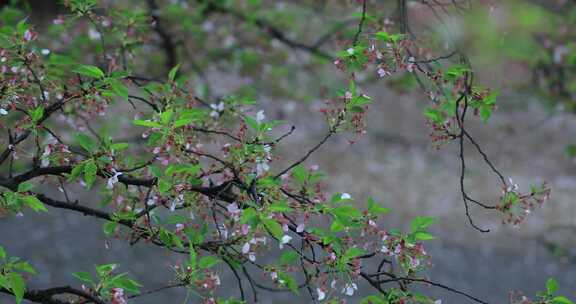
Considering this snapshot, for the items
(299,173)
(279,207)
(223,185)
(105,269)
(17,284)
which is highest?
(299,173)

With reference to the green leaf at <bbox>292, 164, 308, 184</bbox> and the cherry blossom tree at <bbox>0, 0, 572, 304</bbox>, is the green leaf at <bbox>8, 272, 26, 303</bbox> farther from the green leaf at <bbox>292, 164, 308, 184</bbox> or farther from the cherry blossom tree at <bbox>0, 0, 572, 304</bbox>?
the green leaf at <bbox>292, 164, 308, 184</bbox>

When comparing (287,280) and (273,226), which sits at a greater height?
(287,280)

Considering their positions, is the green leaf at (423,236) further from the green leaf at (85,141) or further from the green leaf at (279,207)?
the green leaf at (85,141)

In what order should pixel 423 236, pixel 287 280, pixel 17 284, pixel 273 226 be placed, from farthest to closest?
pixel 287 280, pixel 423 236, pixel 17 284, pixel 273 226

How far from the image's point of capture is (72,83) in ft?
9.95

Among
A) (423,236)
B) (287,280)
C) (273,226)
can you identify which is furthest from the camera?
(287,280)

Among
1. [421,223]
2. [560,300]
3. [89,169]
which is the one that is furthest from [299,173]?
[560,300]

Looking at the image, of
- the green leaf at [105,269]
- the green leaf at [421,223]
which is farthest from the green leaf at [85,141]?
the green leaf at [421,223]

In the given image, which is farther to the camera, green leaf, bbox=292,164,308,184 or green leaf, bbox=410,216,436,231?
green leaf, bbox=292,164,308,184

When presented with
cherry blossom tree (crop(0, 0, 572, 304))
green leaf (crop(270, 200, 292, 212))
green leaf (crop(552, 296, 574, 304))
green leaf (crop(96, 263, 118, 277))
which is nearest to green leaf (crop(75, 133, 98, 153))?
cherry blossom tree (crop(0, 0, 572, 304))

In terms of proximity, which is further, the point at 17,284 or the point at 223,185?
the point at 223,185

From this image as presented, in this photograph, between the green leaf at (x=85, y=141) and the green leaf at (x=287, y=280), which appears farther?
the green leaf at (x=287, y=280)

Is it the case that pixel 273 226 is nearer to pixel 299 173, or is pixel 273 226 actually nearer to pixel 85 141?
pixel 299 173

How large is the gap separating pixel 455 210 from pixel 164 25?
17.8 feet
